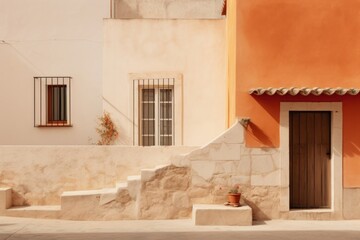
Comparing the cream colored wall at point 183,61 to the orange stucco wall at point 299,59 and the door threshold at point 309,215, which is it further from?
the door threshold at point 309,215

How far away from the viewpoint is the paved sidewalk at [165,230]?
838 cm

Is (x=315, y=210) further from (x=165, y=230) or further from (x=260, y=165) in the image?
(x=165, y=230)

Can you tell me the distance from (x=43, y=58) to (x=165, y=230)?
276 inches

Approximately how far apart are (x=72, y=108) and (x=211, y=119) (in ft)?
13.1

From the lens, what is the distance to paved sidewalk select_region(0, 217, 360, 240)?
27.5 feet

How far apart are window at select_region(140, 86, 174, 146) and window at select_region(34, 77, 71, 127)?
2.23m

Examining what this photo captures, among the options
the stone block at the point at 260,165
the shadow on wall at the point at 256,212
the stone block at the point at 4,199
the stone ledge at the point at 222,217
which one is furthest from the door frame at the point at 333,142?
the stone block at the point at 4,199

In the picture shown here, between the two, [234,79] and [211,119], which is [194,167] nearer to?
[234,79]

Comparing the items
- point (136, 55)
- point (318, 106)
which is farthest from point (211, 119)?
point (318, 106)

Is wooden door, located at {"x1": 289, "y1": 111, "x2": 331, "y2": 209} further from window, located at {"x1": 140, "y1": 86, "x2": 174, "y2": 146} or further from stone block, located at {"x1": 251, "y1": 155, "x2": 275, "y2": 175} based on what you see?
window, located at {"x1": 140, "y1": 86, "x2": 174, "y2": 146}

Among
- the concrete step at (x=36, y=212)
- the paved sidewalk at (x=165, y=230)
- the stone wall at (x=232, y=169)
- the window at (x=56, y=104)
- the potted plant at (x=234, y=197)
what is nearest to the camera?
the paved sidewalk at (x=165, y=230)

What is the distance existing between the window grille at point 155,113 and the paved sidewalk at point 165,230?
11.7 feet

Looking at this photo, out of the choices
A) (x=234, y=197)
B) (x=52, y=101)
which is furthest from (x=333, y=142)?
(x=52, y=101)

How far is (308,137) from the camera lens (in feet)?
33.9
